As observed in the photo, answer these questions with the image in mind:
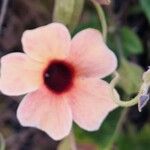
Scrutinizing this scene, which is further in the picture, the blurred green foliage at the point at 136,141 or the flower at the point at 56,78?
the blurred green foliage at the point at 136,141

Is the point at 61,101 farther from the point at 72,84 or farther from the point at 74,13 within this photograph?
the point at 74,13

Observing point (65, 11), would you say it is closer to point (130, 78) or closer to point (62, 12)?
point (62, 12)

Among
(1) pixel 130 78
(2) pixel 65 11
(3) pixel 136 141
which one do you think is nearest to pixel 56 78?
(2) pixel 65 11

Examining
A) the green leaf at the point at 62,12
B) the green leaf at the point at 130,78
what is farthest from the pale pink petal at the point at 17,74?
the green leaf at the point at 130,78

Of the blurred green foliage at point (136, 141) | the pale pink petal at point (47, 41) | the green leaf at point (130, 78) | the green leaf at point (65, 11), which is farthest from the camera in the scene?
the blurred green foliage at point (136, 141)

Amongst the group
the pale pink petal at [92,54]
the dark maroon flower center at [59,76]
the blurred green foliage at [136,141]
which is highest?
the pale pink petal at [92,54]

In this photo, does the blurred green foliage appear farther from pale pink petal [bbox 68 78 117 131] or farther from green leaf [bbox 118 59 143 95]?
pale pink petal [bbox 68 78 117 131]

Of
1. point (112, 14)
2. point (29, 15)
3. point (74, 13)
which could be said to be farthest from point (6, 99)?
point (74, 13)

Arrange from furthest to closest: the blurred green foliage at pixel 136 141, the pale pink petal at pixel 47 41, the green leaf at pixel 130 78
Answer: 1. the blurred green foliage at pixel 136 141
2. the green leaf at pixel 130 78
3. the pale pink petal at pixel 47 41

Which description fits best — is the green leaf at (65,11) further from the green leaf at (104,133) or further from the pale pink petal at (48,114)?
the green leaf at (104,133)
